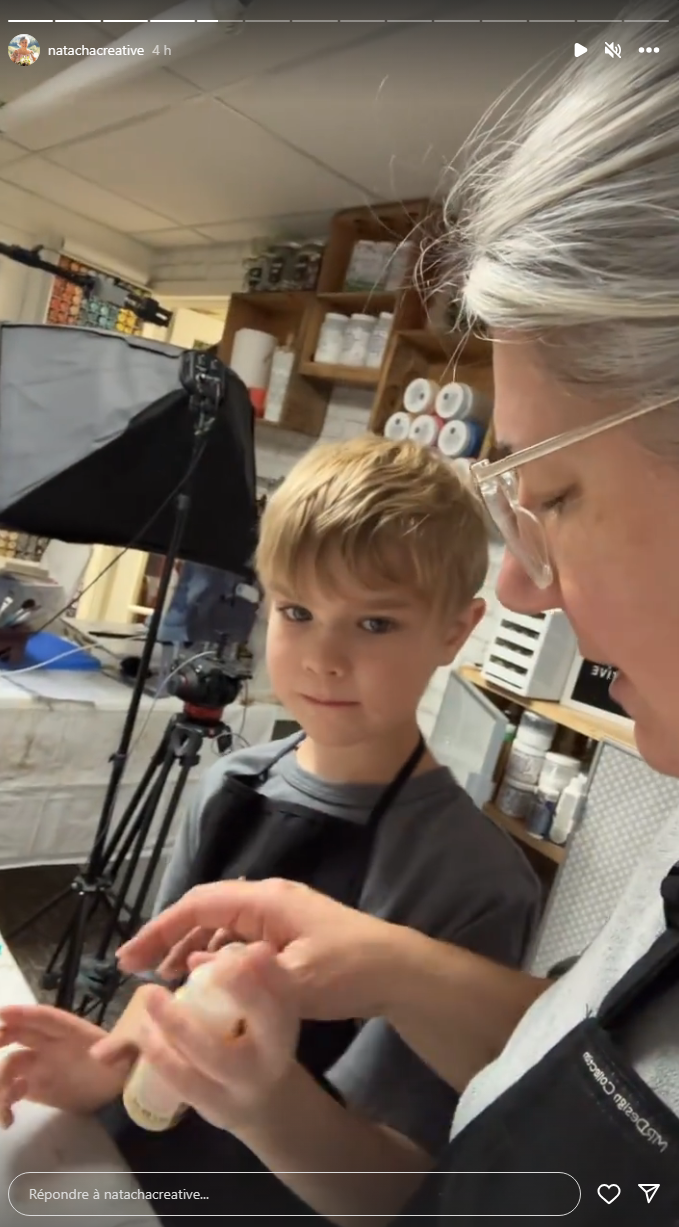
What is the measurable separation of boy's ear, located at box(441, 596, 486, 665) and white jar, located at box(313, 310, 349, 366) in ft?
5.37

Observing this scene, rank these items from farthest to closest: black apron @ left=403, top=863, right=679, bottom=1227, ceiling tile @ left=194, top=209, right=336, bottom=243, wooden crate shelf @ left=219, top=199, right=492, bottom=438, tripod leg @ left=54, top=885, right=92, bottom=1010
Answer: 1. ceiling tile @ left=194, top=209, right=336, bottom=243
2. wooden crate shelf @ left=219, top=199, right=492, bottom=438
3. tripod leg @ left=54, top=885, right=92, bottom=1010
4. black apron @ left=403, top=863, right=679, bottom=1227

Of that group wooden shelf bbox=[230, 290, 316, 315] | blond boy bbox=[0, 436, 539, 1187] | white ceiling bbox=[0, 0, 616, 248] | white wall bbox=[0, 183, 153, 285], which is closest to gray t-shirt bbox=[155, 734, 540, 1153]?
blond boy bbox=[0, 436, 539, 1187]

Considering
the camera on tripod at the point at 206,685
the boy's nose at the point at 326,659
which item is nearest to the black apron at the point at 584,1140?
the boy's nose at the point at 326,659

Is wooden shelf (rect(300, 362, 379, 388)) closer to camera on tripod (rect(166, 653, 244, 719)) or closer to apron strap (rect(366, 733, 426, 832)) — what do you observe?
camera on tripod (rect(166, 653, 244, 719))

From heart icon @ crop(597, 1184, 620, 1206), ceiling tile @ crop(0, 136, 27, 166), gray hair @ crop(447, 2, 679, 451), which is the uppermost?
ceiling tile @ crop(0, 136, 27, 166)

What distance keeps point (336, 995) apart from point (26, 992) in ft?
0.73

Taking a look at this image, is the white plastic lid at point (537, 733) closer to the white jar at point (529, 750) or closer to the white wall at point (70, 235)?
the white jar at point (529, 750)

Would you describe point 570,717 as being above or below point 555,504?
below

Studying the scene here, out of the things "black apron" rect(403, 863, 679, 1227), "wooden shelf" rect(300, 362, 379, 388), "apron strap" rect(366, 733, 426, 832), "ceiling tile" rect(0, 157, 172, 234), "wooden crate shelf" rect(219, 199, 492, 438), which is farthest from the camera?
"ceiling tile" rect(0, 157, 172, 234)

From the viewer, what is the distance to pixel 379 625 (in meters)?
0.69

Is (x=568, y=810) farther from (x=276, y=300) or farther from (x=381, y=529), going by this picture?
(x=276, y=300)

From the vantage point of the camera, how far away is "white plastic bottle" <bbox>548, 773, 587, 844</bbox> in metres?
1.46

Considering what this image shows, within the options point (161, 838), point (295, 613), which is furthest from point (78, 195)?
point (295, 613)

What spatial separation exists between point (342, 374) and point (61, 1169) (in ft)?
6.69
